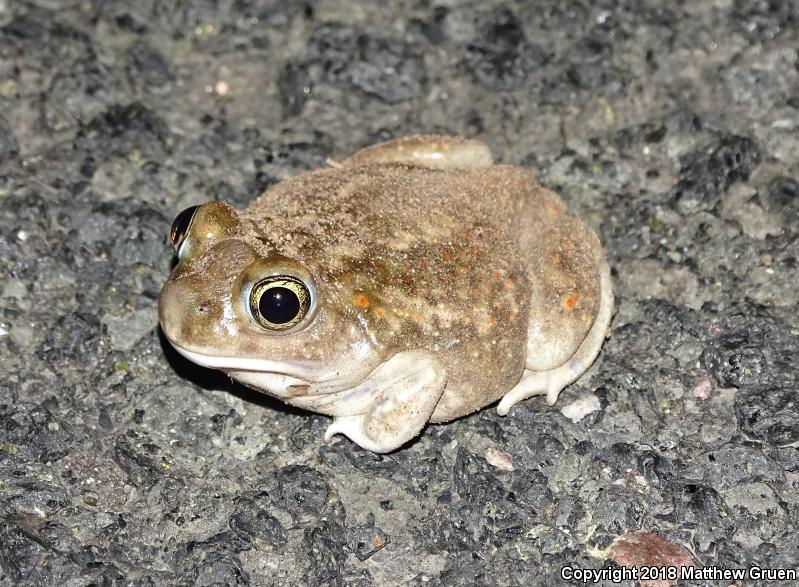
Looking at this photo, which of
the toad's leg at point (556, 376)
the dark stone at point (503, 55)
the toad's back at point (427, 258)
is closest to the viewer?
the toad's back at point (427, 258)

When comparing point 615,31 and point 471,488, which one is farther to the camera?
point 615,31

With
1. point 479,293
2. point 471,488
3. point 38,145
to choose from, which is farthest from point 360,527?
point 38,145

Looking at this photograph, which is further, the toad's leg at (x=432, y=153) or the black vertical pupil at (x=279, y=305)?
the toad's leg at (x=432, y=153)

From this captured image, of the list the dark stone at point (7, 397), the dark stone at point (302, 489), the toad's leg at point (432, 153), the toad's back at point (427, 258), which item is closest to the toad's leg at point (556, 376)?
the toad's back at point (427, 258)

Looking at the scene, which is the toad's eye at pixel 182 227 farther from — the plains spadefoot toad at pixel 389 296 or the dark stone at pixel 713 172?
the dark stone at pixel 713 172

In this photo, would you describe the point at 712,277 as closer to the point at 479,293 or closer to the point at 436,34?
the point at 479,293

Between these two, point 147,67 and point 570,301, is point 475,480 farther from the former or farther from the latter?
point 147,67

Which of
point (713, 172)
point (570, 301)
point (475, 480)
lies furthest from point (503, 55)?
point (475, 480)
